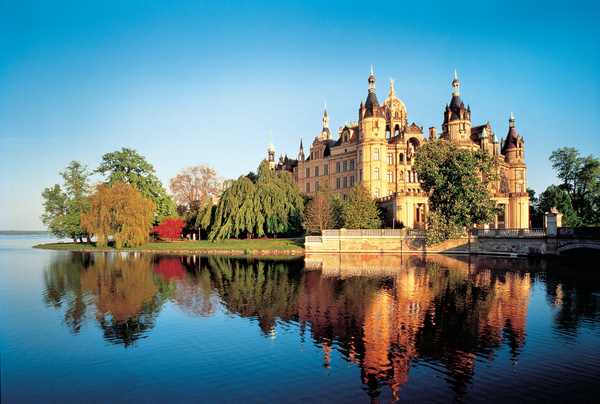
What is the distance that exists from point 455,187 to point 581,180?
30903 mm

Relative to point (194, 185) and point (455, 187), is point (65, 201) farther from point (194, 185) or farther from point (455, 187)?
point (455, 187)

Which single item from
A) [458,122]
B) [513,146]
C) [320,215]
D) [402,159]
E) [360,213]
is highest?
[458,122]

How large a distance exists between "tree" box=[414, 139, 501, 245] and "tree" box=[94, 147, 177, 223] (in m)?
43.1

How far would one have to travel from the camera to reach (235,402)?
328 inches

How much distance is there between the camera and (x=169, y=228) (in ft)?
186

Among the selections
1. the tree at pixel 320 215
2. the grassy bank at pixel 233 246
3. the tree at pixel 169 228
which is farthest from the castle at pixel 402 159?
the tree at pixel 169 228

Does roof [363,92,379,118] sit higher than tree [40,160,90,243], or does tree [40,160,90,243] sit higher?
roof [363,92,379,118]

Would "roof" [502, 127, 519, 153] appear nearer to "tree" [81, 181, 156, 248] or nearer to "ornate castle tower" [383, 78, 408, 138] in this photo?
"ornate castle tower" [383, 78, 408, 138]

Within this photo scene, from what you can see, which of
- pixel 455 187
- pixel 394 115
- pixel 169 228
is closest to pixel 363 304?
pixel 455 187

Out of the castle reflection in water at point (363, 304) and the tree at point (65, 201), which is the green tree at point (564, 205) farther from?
the tree at point (65, 201)

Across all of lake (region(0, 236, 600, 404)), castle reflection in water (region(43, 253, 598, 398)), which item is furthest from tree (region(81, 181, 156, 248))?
lake (region(0, 236, 600, 404))

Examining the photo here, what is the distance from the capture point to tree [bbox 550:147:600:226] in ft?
175

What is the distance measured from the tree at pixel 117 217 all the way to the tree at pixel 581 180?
63887mm

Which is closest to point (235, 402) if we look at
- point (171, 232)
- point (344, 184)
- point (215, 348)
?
point (215, 348)
